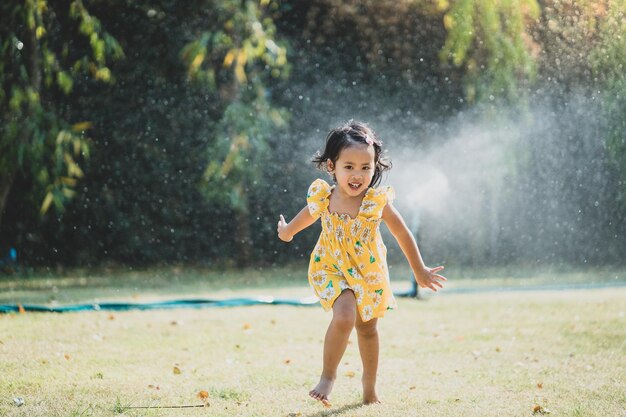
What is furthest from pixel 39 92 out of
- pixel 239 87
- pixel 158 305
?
pixel 158 305

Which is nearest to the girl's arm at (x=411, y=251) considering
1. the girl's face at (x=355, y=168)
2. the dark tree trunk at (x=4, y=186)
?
the girl's face at (x=355, y=168)

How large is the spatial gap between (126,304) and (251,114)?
272cm

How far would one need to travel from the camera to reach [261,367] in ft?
9.48

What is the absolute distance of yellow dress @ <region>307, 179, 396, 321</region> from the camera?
236 cm

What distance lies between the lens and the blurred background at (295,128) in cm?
676

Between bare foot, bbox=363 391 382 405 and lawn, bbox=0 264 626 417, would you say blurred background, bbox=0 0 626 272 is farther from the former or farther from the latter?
bare foot, bbox=363 391 382 405

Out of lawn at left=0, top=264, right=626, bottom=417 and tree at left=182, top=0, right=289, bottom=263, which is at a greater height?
tree at left=182, top=0, right=289, bottom=263

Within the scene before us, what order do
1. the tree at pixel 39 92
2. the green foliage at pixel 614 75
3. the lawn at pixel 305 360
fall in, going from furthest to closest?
1. the tree at pixel 39 92
2. the green foliage at pixel 614 75
3. the lawn at pixel 305 360

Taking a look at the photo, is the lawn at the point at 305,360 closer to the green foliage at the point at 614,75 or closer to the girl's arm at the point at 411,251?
the girl's arm at the point at 411,251

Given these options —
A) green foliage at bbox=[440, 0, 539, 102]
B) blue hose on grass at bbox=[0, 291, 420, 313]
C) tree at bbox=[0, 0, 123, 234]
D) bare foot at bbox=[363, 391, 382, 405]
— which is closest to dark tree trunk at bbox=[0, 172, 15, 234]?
tree at bbox=[0, 0, 123, 234]

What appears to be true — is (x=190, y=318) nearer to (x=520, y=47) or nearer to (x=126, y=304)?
(x=126, y=304)

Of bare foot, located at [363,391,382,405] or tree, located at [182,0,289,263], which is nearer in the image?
bare foot, located at [363,391,382,405]

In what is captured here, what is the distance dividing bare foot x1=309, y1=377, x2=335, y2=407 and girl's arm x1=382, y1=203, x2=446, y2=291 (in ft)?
1.25

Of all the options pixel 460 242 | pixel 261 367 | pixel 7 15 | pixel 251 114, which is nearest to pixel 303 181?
pixel 251 114
